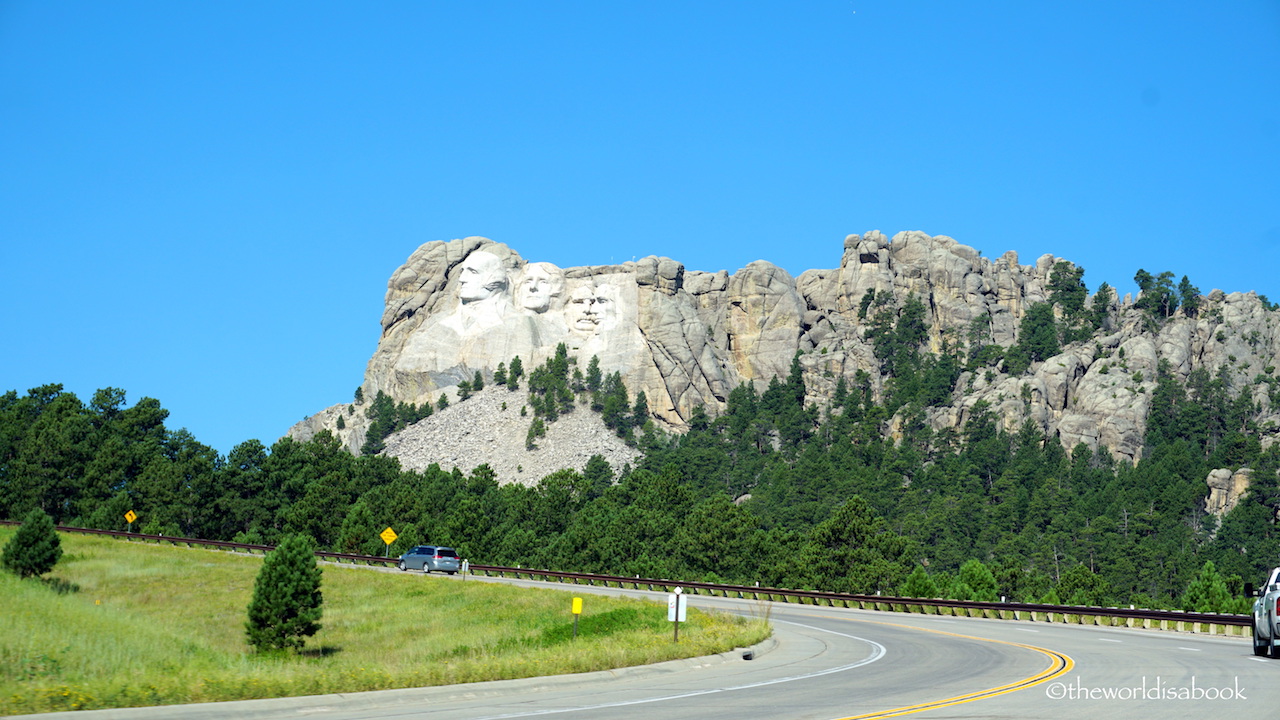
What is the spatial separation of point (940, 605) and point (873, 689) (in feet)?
112

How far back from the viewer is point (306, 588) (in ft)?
149

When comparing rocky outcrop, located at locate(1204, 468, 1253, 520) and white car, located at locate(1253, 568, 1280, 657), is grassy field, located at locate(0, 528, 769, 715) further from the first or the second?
rocky outcrop, located at locate(1204, 468, 1253, 520)

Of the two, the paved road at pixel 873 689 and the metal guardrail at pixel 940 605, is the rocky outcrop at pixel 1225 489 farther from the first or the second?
the paved road at pixel 873 689

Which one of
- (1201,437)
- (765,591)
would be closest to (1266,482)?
(1201,437)

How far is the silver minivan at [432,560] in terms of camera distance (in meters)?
75.9

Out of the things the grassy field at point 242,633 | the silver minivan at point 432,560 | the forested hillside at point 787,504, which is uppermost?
the forested hillside at point 787,504

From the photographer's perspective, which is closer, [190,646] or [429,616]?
[190,646]

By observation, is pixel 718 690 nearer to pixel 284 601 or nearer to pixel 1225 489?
pixel 284 601

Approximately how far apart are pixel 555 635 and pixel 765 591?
31069mm

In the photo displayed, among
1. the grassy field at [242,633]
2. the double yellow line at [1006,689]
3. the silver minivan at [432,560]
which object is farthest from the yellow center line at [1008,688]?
the silver minivan at [432,560]

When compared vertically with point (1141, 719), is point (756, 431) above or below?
above

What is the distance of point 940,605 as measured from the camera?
53688 mm

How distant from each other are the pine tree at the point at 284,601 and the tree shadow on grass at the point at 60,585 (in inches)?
815

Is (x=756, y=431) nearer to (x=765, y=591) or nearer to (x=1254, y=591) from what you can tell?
(x=765, y=591)
